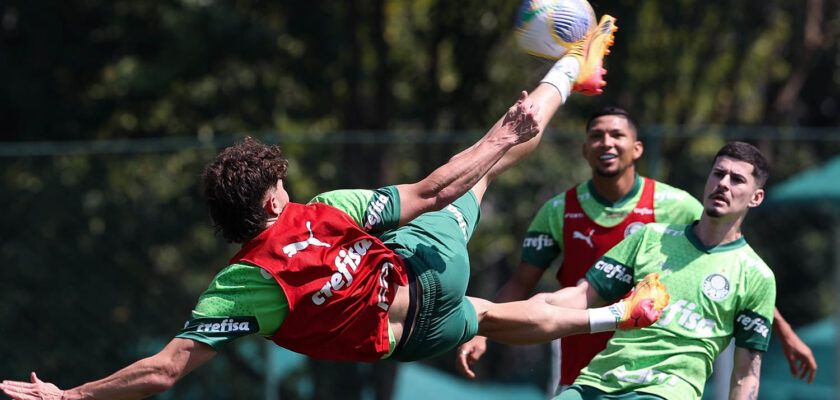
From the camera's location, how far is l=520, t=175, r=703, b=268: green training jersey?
5594mm

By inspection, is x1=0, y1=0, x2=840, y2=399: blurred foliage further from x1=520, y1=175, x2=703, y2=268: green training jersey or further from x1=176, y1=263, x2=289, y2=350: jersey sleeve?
x1=176, y1=263, x2=289, y2=350: jersey sleeve

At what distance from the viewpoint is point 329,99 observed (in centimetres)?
1130

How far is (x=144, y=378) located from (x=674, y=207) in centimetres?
286

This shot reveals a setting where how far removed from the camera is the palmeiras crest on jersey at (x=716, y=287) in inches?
181

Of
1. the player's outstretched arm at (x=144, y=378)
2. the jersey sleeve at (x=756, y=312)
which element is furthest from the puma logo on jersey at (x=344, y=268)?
the jersey sleeve at (x=756, y=312)

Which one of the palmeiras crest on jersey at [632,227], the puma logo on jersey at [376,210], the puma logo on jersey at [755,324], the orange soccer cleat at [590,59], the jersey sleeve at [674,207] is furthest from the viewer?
the palmeiras crest on jersey at [632,227]

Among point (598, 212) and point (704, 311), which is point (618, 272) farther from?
point (598, 212)

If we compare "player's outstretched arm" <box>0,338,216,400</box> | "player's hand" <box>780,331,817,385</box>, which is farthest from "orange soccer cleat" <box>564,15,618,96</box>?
"player's outstretched arm" <box>0,338,216,400</box>

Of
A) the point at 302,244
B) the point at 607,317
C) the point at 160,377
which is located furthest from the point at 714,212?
the point at 160,377

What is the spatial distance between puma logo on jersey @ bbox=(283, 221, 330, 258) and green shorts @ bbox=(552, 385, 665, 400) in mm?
1177

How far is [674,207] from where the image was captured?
5.61 m

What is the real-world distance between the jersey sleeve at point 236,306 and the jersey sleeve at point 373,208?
44cm

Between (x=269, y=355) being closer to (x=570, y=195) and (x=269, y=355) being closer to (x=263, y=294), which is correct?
(x=570, y=195)

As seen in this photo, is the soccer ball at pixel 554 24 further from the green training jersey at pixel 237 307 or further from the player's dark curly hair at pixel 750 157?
the green training jersey at pixel 237 307
